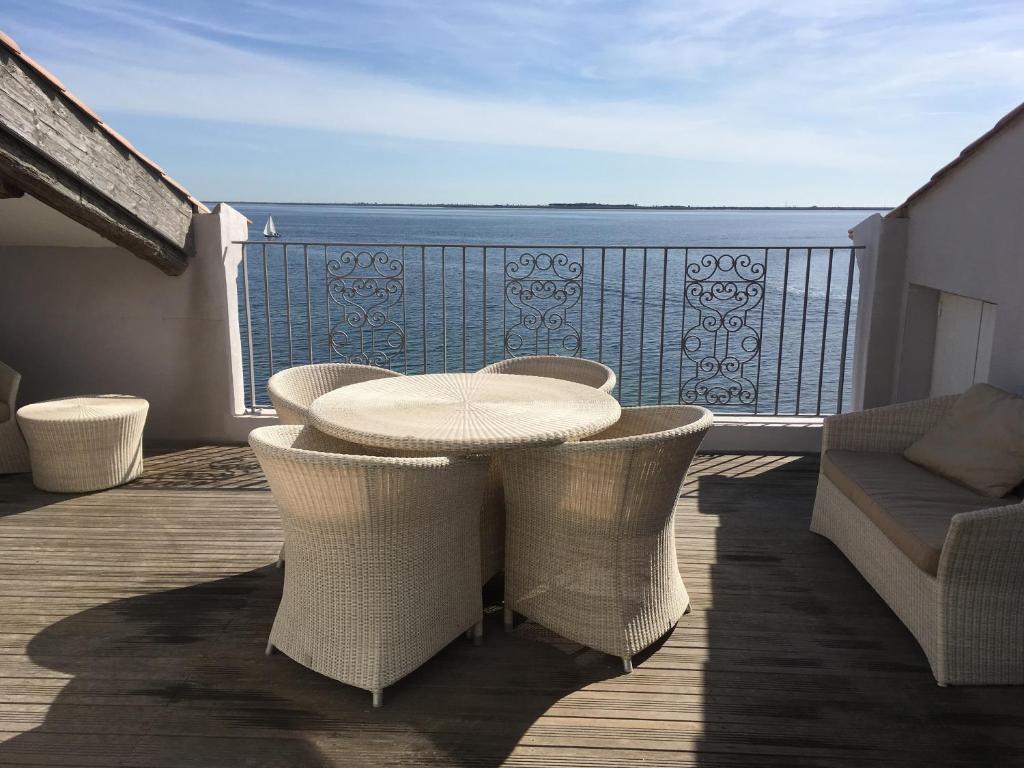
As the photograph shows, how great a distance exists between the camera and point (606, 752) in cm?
201

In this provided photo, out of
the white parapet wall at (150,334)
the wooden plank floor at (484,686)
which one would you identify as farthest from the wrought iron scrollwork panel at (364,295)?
the wooden plank floor at (484,686)

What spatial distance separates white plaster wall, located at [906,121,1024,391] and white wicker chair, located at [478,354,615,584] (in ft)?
5.68

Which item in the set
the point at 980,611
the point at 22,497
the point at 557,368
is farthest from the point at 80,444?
the point at 980,611

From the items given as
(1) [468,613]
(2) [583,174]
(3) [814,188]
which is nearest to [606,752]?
(1) [468,613]

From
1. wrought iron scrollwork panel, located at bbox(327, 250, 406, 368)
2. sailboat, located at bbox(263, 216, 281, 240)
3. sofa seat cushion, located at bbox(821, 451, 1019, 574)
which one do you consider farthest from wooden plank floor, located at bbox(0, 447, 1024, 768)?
sailboat, located at bbox(263, 216, 281, 240)

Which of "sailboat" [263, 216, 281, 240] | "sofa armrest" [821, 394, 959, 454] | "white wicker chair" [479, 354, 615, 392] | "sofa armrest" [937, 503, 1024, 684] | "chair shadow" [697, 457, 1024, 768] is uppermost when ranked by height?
"sailboat" [263, 216, 281, 240]

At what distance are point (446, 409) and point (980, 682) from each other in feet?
6.39

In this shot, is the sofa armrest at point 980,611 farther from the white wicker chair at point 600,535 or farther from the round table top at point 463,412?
the round table top at point 463,412

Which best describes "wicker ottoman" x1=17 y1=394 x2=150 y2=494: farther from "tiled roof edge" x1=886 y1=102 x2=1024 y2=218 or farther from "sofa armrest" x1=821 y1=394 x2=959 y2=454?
"tiled roof edge" x1=886 y1=102 x2=1024 y2=218

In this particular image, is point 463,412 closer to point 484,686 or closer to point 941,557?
point 484,686

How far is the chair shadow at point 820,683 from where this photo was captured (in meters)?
2.01

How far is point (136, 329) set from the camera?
503 centimetres

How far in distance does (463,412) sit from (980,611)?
178 centimetres

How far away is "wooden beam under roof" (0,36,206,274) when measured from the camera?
10.6 ft
